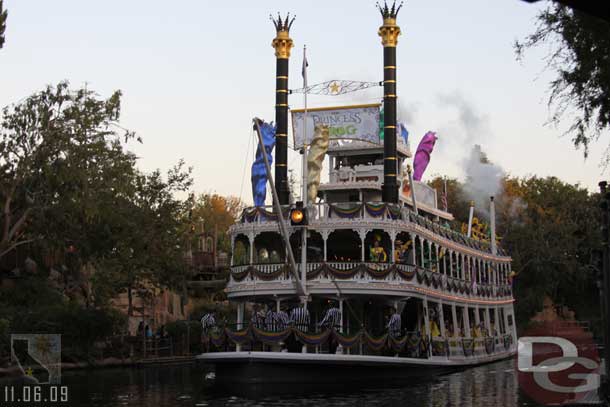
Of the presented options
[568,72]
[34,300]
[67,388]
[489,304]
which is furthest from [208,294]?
[568,72]

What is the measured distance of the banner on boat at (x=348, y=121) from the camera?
120 ft

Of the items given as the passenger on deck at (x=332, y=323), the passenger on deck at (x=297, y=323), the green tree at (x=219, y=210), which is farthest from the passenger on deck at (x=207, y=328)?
the green tree at (x=219, y=210)

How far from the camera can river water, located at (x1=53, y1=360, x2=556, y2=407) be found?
75.7 feet

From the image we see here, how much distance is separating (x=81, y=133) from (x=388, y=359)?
57.0 ft

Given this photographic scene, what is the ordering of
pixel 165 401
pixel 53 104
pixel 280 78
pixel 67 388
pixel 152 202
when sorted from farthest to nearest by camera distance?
pixel 152 202, pixel 280 78, pixel 53 104, pixel 67 388, pixel 165 401

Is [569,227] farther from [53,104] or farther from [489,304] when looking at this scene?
[53,104]

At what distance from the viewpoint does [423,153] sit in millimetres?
41688

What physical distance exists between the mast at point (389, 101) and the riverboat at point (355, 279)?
0.17ft

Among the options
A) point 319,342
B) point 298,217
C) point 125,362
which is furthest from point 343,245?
point 125,362

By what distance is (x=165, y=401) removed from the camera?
945 inches

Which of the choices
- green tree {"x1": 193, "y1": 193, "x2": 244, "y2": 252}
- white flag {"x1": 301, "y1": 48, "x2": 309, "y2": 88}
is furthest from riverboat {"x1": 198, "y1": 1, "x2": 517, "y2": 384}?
green tree {"x1": 193, "y1": 193, "x2": 244, "y2": 252}

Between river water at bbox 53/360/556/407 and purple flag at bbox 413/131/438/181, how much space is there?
1147 cm

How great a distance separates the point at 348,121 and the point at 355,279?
9.96 meters

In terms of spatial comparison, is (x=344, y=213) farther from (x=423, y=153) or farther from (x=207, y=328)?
→ (x=423, y=153)
